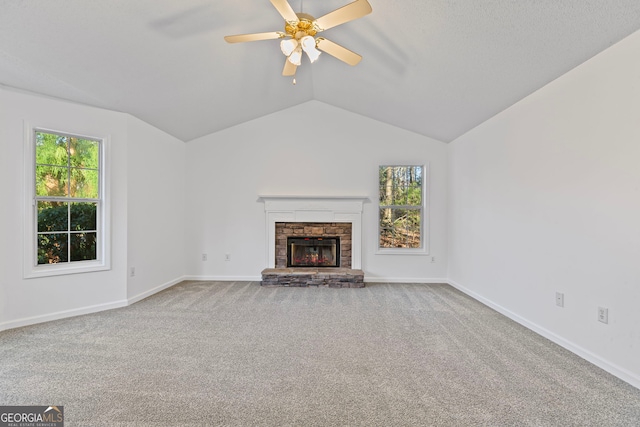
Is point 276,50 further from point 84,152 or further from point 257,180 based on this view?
point 84,152

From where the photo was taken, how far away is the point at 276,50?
338cm

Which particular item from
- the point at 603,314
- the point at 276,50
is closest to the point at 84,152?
the point at 276,50

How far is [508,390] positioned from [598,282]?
1.21 m

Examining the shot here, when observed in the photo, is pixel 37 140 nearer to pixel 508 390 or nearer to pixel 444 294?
pixel 508 390

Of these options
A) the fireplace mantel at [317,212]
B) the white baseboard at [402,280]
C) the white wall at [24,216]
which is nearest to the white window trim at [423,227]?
the fireplace mantel at [317,212]

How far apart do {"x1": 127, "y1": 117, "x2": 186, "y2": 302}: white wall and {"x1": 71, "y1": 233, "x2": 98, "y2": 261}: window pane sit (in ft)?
1.24

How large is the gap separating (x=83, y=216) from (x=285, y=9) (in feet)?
11.2

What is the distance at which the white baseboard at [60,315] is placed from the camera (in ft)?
10.1

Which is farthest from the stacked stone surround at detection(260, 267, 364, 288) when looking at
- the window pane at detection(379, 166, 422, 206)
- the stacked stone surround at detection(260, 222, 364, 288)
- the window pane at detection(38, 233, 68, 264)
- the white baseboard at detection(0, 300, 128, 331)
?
the window pane at detection(38, 233, 68, 264)

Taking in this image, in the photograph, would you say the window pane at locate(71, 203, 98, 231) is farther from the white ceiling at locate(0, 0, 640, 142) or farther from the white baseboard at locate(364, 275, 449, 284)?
the white baseboard at locate(364, 275, 449, 284)

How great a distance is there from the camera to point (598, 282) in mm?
2371

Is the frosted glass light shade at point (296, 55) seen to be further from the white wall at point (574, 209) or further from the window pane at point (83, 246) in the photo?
the window pane at point (83, 246)

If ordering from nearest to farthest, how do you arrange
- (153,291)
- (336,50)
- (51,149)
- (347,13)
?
(347,13) → (336,50) → (51,149) → (153,291)

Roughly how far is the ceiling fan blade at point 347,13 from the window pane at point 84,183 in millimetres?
3318
